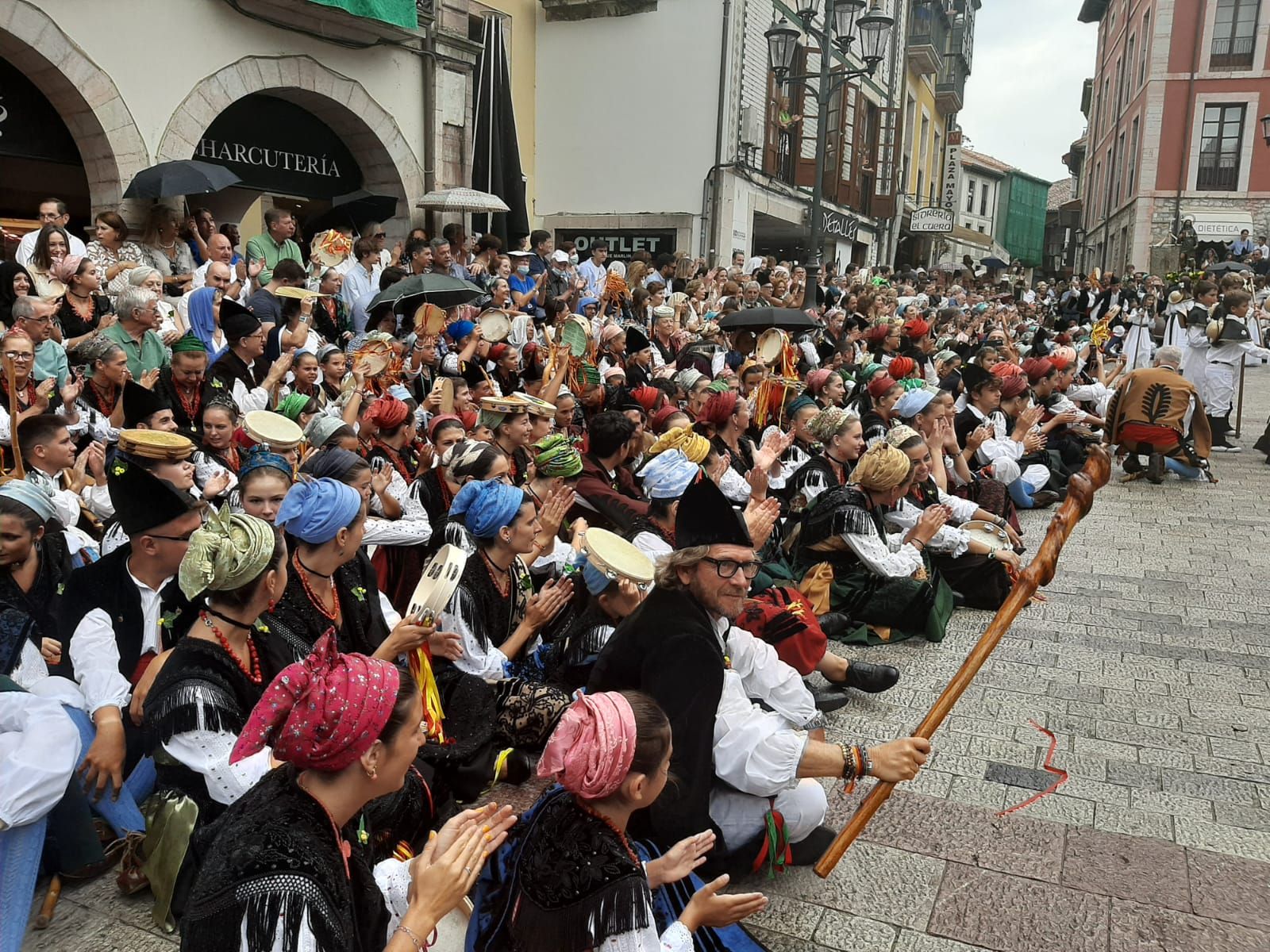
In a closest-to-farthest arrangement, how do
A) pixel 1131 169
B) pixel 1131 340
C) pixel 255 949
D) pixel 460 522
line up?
pixel 255 949
pixel 460 522
pixel 1131 340
pixel 1131 169

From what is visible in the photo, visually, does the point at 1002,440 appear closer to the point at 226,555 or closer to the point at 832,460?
the point at 832,460

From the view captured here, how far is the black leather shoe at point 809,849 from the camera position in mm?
3607

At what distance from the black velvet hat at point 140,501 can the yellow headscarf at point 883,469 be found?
3.70 metres

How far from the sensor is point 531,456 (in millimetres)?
6191

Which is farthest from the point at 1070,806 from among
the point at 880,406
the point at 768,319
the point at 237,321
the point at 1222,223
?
the point at 1222,223

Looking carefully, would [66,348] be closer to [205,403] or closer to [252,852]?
[205,403]

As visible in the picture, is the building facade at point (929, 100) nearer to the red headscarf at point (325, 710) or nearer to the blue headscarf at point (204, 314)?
the blue headscarf at point (204, 314)

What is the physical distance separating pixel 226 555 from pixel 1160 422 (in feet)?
32.2

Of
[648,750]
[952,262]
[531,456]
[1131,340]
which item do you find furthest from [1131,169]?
[648,750]

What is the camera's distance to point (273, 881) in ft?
6.30

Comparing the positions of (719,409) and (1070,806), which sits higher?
(719,409)

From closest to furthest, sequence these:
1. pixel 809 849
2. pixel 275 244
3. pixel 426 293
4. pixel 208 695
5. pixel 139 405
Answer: pixel 208 695, pixel 809 849, pixel 139 405, pixel 426 293, pixel 275 244

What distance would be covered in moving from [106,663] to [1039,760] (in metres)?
3.89

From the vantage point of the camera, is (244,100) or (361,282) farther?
(244,100)
